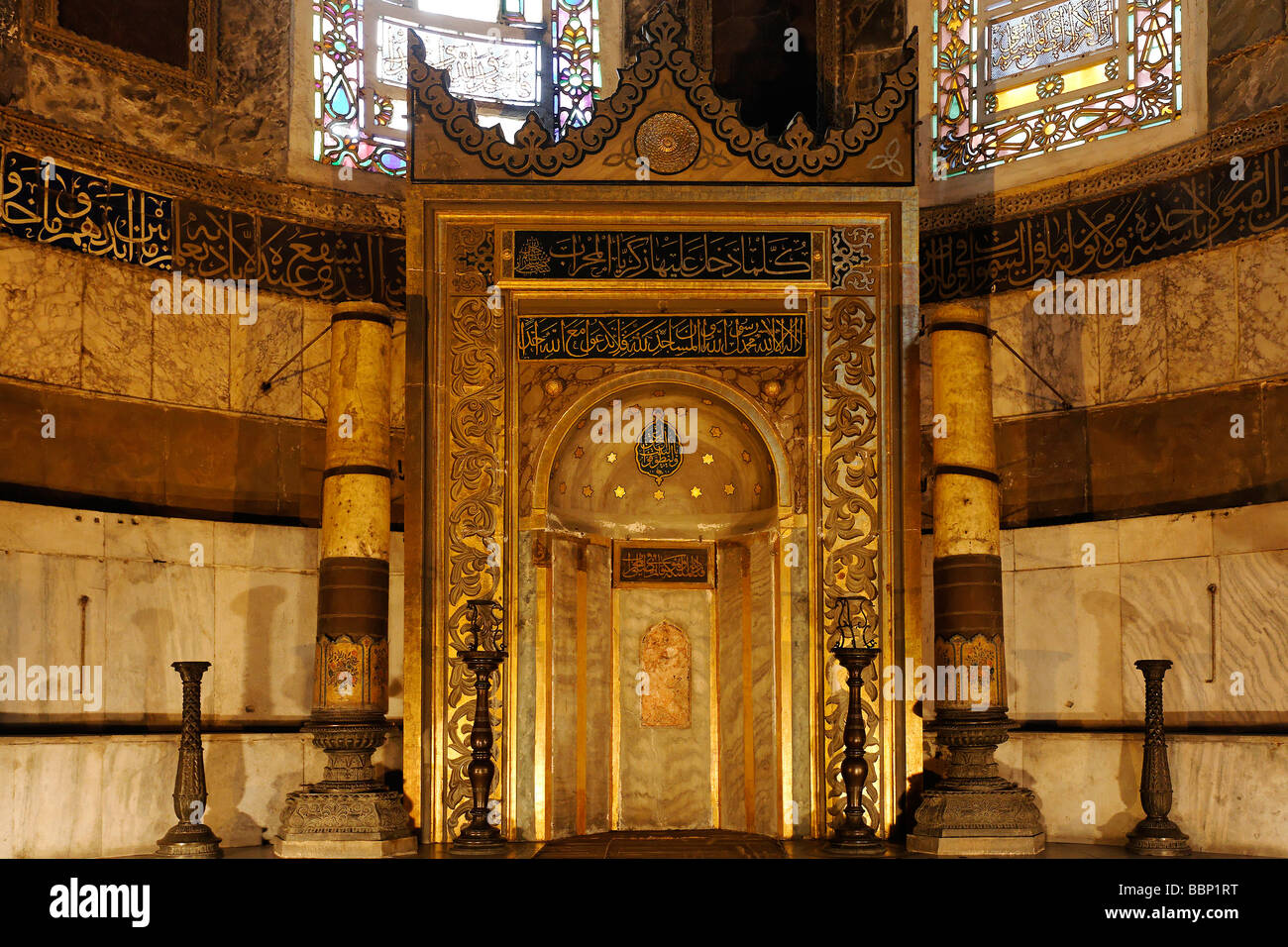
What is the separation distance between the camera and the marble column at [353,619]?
646cm

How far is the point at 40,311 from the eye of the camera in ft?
22.0

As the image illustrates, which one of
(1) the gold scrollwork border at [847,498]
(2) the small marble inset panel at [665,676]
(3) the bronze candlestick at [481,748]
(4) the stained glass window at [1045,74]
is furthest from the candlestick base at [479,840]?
(4) the stained glass window at [1045,74]

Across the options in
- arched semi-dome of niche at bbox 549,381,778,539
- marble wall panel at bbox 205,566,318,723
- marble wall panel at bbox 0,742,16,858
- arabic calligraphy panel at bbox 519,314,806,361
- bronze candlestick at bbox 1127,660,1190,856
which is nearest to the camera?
marble wall panel at bbox 0,742,16,858

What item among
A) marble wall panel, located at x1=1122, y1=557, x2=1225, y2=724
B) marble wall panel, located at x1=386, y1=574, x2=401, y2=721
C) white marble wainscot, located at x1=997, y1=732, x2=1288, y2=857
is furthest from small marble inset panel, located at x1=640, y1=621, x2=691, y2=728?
marble wall panel, located at x1=1122, y1=557, x2=1225, y2=724

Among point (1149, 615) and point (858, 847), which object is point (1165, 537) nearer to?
point (1149, 615)

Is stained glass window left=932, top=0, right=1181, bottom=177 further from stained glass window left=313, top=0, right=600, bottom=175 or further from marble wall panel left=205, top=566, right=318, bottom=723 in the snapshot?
marble wall panel left=205, top=566, right=318, bottom=723

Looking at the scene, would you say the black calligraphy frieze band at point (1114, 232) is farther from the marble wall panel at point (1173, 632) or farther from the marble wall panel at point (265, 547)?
the marble wall panel at point (265, 547)

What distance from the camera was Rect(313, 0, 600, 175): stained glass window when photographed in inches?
318

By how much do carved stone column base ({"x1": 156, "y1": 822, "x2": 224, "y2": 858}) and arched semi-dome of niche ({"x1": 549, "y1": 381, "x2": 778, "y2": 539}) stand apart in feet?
7.12

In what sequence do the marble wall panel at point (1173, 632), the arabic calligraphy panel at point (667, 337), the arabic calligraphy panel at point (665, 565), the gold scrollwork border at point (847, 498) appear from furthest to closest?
1. the arabic calligraphy panel at point (665, 565)
2. the arabic calligraphy panel at point (667, 337)
3. the gold scrollwork border at point (847, 498)
4. the marble wall panel at point (1173, 632)

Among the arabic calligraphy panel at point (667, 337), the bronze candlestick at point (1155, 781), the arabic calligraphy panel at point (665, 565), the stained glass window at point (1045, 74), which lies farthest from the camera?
the arabic calligraphy panel at point (665, 565)

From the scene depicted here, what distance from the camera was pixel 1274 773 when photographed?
6.28 meters

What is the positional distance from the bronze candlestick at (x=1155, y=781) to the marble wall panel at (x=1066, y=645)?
2.05 ft
